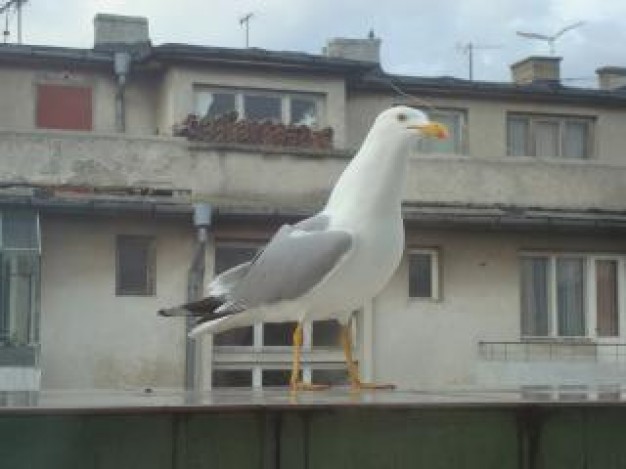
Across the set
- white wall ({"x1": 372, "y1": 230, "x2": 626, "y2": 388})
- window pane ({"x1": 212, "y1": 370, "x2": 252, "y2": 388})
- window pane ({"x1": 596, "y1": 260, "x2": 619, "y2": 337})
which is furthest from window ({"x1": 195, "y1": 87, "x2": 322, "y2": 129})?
window pane ({"x1": 596, "y1": 260, "x2": 619, "y2": 337})

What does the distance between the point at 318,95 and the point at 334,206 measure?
1912cm

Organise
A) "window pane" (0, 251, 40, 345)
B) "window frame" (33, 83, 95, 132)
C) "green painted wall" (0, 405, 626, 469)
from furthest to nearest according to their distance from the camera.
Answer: "window frame" (33, 83, 95, 132), "window pane" (0, 251, 40, 345), "green painted wall" (0, 405, 626, 469)

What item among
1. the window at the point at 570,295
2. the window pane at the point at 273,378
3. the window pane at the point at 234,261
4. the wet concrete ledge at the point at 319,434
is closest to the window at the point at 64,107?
the window pane at the point at 234,261

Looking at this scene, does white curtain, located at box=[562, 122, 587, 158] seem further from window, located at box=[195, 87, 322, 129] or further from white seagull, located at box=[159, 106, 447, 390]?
white seagull, located at box=[159, 106, 447, 390]

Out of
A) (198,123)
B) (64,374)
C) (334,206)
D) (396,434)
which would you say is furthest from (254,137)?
(396,434)

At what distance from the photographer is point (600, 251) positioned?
24.7m

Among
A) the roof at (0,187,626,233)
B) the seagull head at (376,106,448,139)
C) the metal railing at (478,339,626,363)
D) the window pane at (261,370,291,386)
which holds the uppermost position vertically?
the roof at (0,187,626,233)

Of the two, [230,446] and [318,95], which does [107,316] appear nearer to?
[318,95]

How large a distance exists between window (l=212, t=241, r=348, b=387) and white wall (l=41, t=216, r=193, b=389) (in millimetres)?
806

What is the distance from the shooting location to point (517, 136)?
29.2 meters

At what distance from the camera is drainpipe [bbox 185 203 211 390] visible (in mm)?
21156

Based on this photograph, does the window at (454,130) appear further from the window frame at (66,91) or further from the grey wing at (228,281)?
the grey wing at (228,281)

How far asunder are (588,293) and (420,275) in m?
3.31

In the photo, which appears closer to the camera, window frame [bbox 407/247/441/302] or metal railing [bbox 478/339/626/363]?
window frame [bbox 407/247/441/302]
